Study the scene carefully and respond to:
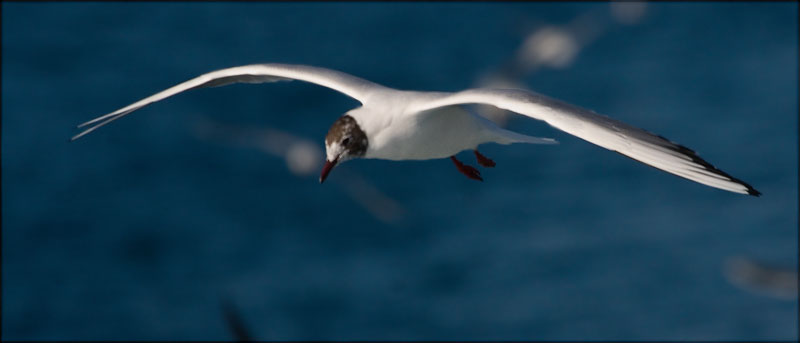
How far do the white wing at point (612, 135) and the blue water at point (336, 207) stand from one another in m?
19.4

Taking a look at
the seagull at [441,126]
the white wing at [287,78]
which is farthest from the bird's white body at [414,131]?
the white wing at [287,78]

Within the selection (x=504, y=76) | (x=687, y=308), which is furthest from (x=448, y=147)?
(x=687, y=308)

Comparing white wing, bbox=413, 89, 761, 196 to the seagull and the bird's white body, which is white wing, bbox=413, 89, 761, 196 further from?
the bird's white body

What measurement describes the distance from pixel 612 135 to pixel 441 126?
127 cm

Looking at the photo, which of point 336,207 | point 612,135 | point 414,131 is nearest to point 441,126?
point 414,131

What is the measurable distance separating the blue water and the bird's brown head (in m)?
18.9

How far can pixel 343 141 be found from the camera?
265 inches

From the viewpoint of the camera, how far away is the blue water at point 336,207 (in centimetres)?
2766

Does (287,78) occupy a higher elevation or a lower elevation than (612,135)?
higher

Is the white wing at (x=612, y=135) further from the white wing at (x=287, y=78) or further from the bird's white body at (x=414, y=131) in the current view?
the white wing at (x=287, y=78)

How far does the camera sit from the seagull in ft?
19.4

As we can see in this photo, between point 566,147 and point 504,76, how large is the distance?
12.7m

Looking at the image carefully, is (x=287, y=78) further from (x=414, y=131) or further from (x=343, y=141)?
(x=414, y=131)

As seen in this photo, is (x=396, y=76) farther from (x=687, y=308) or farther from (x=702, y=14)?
(x=702, y=14)
